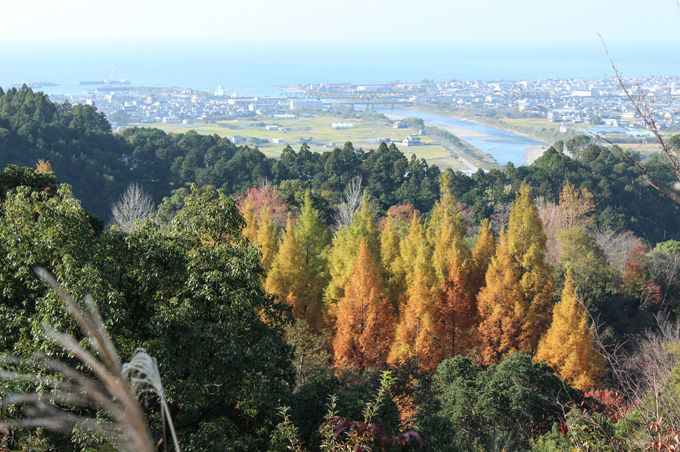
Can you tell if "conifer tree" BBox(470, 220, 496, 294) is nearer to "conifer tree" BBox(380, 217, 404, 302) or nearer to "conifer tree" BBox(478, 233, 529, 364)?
"conifer tree" BBox(478, 233, 529, 364)

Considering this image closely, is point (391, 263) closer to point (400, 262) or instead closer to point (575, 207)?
point (400, 262)

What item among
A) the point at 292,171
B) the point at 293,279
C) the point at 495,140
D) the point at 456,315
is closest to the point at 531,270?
the point at 456,315

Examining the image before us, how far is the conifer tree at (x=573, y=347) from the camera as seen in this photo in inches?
Answer: 506

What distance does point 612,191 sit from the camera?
36188 mm

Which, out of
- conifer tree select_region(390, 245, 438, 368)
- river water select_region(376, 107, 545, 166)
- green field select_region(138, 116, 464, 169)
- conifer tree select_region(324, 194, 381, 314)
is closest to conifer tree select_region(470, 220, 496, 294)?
conifer tree select_region(390, 245, 438, 368)

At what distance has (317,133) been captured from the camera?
74.4 metres

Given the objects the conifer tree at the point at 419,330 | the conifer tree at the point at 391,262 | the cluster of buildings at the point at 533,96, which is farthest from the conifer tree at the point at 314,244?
the cluster of buildings at the point at 533,96

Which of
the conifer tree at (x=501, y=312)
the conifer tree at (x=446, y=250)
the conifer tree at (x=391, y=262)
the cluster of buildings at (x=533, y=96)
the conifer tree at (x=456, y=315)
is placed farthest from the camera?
the cluster of buildings at (x=533, y=96)

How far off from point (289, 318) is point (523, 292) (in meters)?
8.67

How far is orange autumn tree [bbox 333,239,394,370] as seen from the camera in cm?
1310

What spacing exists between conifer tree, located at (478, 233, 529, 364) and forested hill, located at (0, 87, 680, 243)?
17872mm

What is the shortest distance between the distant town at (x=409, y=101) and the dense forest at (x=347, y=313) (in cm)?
4236

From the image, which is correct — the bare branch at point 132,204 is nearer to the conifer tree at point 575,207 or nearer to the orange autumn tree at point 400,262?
the orange autumn tree at point 400,262

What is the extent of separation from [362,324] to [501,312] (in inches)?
146
